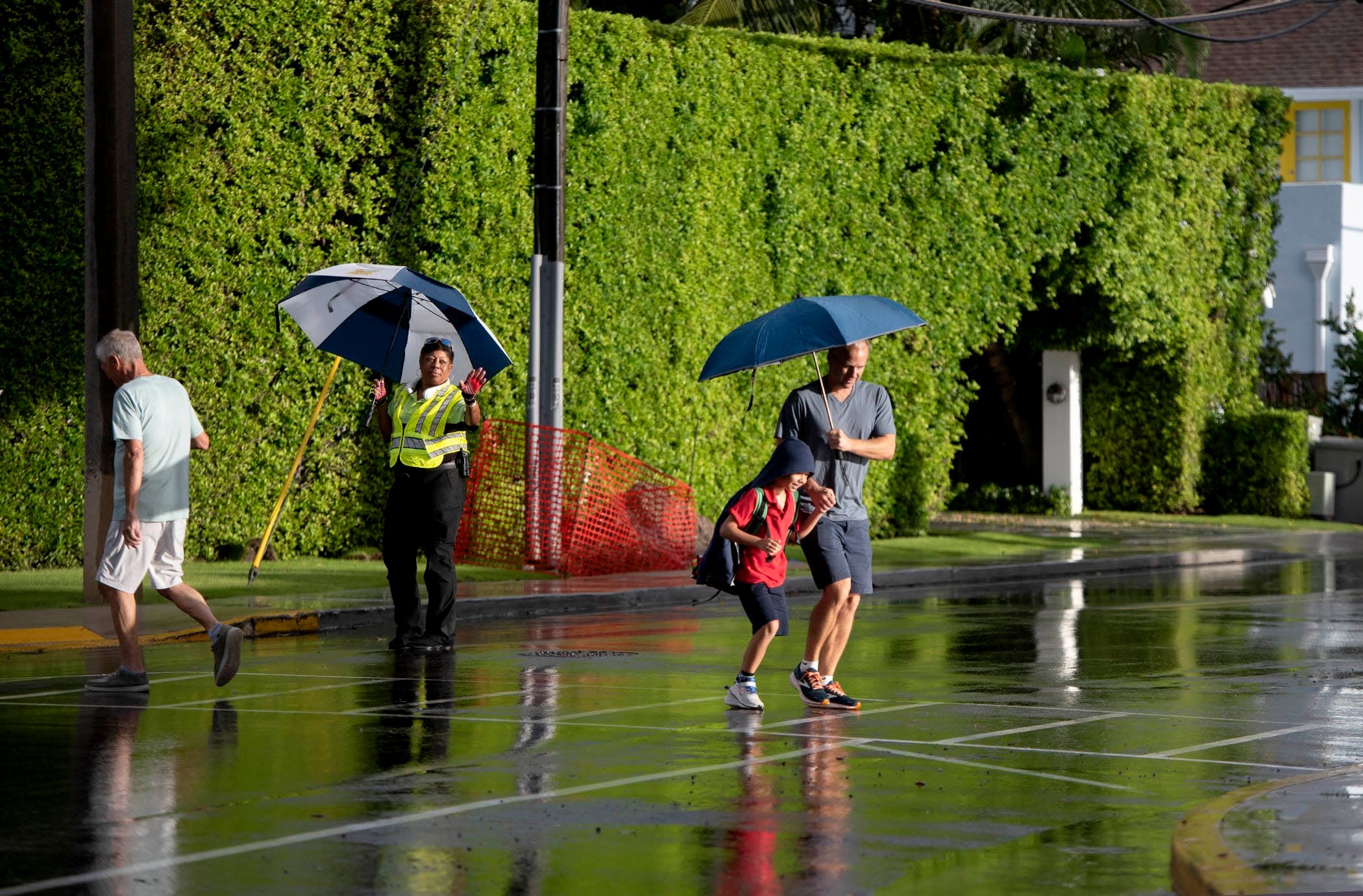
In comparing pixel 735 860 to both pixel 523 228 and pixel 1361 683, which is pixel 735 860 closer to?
pixel 1361 683

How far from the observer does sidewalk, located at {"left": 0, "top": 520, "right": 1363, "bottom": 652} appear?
47.7 feet

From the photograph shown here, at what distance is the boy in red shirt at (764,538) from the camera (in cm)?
1023

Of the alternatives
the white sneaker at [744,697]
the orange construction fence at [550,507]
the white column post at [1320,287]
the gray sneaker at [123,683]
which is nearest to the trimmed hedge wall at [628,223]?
the orange construction fence at [550,507]

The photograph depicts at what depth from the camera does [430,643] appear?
13625 millimetres

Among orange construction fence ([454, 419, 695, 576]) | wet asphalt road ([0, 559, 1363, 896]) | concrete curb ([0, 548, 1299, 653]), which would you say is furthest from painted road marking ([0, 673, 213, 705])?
orange construction fence ([454, 419, 695, 576])

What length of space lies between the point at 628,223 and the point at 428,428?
884cm

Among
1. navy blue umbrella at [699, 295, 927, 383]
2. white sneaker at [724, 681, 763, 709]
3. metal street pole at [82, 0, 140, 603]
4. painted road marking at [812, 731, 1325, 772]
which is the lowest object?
painted road marking at [812, 731, 1325, 772]

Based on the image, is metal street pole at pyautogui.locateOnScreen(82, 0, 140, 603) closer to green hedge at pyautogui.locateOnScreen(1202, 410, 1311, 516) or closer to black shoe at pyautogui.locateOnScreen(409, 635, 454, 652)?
black shoe at pyautogui.locateOnScreen(409, 635, 454, 652)

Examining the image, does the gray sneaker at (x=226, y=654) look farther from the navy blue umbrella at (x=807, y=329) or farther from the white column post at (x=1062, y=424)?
the white column post at (x=1062, y=424)

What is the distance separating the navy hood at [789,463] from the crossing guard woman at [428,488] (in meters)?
3.70

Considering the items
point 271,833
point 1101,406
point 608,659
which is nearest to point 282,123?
point 608,659

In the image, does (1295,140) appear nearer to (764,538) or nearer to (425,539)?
(425,539)

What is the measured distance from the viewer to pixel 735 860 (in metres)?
6.89

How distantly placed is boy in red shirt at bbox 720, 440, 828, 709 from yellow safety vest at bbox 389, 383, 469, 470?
11.6 feet
